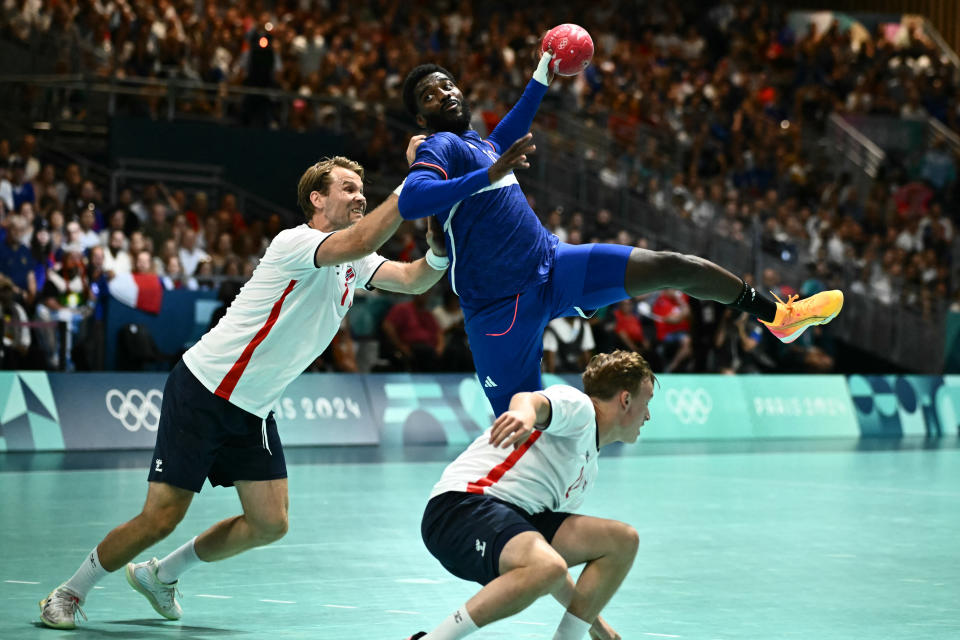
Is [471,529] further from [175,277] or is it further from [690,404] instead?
[690,404]

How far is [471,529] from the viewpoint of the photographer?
4.87 m

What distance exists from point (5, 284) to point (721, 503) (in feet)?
26.8

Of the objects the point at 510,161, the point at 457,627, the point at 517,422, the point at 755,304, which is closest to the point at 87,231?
the point at 755,304

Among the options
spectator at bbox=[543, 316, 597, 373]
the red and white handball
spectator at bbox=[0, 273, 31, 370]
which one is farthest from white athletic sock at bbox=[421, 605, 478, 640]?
spectator at bbox=[543, 316, 597, 373]

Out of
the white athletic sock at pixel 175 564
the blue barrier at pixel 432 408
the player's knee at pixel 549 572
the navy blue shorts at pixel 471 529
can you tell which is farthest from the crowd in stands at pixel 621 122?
the player's knee at pixel 549 572

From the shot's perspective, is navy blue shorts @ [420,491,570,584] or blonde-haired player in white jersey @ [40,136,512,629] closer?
navy blue shorts @ [420,491,570,584]

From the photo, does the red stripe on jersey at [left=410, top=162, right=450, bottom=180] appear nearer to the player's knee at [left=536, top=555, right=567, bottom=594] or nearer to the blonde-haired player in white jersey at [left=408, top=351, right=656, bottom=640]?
the blonde-haired player in white jersey at [left=408, top=351, right=656, bottom=640]

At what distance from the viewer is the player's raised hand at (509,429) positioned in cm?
436

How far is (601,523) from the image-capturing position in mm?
5125

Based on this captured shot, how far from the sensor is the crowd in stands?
17.2 metres

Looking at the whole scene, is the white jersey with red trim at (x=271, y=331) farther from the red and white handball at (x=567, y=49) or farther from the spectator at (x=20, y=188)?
the spectator at (x=20, y=188)

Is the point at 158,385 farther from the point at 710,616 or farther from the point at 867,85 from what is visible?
the point at 867,85

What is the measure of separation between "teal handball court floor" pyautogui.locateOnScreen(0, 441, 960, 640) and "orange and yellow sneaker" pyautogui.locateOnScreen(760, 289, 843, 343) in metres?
1.44

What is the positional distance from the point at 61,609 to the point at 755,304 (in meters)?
3.70
